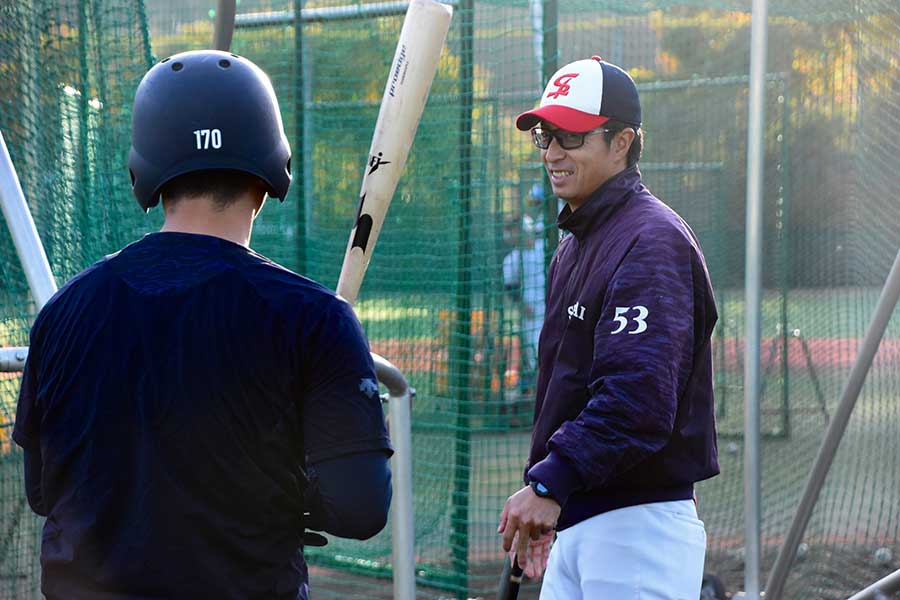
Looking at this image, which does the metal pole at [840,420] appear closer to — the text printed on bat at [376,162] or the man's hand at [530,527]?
the man's hand at [530,527]

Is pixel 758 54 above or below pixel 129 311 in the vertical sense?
above

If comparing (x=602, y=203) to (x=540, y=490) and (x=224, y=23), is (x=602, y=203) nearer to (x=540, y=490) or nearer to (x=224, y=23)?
(x=540, y=490)

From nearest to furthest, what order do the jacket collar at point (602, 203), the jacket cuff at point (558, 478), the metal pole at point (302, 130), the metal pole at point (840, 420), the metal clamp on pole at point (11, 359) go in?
the jacket cuff at point (558, 478)
the metal clamp on pole at point (11, 359)
the jacket collar at point (602, 203)
the metal pole at point (840, 420)
the metal pole at point (302, 130)

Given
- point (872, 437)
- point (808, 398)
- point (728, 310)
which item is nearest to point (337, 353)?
point (872, 437)

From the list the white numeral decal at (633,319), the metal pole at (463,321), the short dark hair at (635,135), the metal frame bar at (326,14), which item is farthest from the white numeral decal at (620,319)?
the metal frame bar at (326,14)

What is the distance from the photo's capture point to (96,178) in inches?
195

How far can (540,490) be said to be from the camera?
8.81 feet

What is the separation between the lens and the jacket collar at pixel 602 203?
308 cm

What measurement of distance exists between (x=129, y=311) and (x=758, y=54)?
2.89 metres

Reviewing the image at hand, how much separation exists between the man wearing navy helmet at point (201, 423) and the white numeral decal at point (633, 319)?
1090 mm

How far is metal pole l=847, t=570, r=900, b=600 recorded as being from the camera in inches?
152

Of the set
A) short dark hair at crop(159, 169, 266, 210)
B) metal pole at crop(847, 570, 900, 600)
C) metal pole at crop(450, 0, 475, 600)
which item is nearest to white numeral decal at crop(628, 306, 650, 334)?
short dark hair at crop(159, 169, 266, 210)

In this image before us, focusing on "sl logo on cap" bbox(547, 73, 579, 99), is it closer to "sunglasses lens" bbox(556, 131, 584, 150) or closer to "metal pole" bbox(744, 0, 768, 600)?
"sunglasses lens" bbox(556, 131, 584, 150)

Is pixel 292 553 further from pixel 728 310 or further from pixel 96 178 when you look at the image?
pixel 728 310
